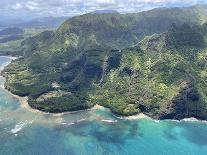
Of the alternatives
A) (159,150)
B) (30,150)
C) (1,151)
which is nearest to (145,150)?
(159,150)

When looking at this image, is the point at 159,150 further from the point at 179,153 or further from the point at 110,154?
the point at 110,154

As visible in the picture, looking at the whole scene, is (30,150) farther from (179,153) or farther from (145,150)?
(179,153)

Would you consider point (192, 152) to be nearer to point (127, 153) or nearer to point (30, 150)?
point (127, 153)

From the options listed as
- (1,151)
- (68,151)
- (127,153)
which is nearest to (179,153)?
(127,153)

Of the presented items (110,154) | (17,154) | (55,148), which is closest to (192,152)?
(110,154)

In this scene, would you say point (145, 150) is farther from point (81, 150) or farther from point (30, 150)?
point (30, 150)
